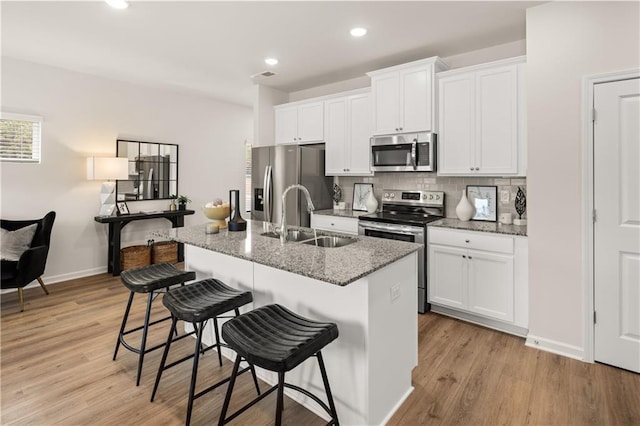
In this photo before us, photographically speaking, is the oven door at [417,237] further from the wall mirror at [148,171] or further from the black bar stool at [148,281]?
the wall mirror at [148,171]

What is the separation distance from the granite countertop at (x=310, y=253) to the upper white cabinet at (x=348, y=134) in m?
1.89

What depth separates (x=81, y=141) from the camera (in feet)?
15.1

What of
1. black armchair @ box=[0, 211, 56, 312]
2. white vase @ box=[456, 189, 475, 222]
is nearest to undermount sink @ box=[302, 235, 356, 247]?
white vase @ box=[456, 189, 475, 222]

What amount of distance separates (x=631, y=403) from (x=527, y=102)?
7.01 ft

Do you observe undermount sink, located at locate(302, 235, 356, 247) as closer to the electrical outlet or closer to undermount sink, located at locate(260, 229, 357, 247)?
undermount sink, located at locate(260, 229, 357, 247)

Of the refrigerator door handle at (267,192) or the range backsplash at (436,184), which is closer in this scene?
the range backsplash at (436,184)

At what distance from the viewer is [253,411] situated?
203cm

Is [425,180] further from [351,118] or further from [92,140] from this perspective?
[92,140]

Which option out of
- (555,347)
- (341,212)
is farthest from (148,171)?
(555,347)

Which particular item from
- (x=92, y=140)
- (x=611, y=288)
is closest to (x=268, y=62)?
(x=92, y=140)

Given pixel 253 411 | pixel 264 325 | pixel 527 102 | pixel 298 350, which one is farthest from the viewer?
pixel 527 102

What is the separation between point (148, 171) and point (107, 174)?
74 centimetres

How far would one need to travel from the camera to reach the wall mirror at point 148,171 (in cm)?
499

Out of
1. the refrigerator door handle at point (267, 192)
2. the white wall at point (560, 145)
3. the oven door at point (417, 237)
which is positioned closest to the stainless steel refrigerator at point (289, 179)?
the refrigerator door handle at point (267, 192)
